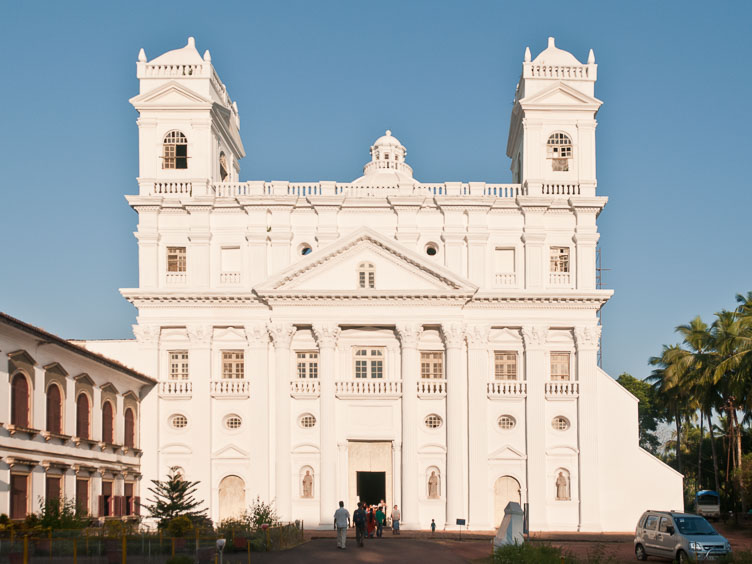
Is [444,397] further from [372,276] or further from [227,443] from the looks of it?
[227,443]

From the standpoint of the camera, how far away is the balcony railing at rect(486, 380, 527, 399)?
162ft

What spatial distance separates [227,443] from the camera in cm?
4925

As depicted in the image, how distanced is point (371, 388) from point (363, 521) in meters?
13.3

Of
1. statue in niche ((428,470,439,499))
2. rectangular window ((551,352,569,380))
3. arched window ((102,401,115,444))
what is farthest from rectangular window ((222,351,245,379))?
rectangular window ((551,352,569,380))

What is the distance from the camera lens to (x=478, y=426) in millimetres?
48812

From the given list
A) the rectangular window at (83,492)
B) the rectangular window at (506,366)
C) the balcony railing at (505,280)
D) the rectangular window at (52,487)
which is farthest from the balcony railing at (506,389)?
the rectangular window at (52,487)

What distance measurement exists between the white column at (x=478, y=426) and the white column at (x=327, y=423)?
6813 mm

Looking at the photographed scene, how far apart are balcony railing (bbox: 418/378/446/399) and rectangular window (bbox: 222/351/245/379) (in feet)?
30.4

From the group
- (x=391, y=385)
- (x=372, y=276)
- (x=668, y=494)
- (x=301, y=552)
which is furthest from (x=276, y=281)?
(x=668, y=494)

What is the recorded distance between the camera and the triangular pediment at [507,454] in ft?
161

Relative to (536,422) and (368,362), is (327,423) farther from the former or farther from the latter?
(536,422)

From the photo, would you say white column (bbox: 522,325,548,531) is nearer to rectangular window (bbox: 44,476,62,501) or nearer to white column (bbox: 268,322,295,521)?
white column (bbox: 268,322,295,521)

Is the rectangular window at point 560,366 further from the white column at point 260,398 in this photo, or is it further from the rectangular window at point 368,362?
the white column at point 260,398

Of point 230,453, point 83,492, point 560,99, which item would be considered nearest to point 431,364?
point 230,453
